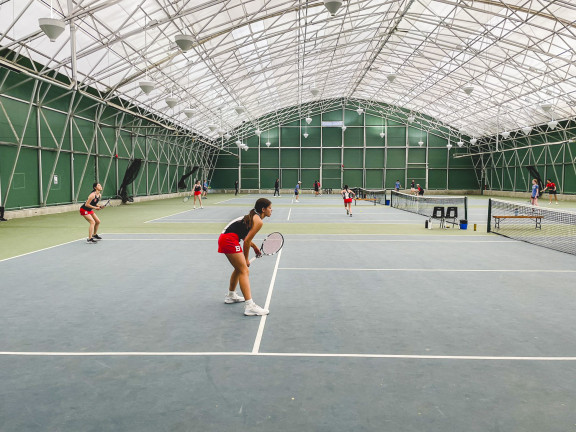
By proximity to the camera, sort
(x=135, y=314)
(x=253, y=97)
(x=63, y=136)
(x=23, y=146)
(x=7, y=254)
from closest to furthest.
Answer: (x=135, y=314) → (x=7, y=254) → (x=23, y=146) → (x=63, y=136) → (x=253, y=97)

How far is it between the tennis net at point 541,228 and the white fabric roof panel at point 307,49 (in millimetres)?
9227

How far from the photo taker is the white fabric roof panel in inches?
715

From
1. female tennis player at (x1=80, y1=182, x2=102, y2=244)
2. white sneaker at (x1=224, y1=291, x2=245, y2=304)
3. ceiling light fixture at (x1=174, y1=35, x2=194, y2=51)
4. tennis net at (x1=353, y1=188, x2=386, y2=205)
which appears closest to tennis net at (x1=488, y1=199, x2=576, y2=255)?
white sneaker at (x1=224, y1=291, x2=245, y2=304)

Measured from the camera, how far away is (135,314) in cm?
600

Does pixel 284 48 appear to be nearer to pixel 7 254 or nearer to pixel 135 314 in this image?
pixel 7 254

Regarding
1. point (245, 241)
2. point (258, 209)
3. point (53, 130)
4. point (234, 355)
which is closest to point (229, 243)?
point (245, 241)

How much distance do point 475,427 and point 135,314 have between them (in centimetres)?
425

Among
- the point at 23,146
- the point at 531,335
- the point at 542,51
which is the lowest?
the point at 531,335

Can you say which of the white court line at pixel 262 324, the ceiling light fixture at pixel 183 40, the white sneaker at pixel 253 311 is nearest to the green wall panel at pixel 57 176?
the ceiling light fixture at pixel 183 40

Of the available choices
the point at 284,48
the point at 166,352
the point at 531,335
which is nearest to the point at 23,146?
the point at 284,48

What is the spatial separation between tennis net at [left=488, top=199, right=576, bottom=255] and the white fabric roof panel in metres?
9.23

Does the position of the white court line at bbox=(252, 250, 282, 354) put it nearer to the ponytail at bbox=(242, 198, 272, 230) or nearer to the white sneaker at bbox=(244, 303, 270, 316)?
the white sneaker at bbox=(244, 303, 270, 316)

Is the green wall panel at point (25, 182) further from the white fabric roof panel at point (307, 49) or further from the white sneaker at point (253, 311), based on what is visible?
the white sneaker at point (253, 311)

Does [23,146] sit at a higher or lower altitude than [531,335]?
higher
